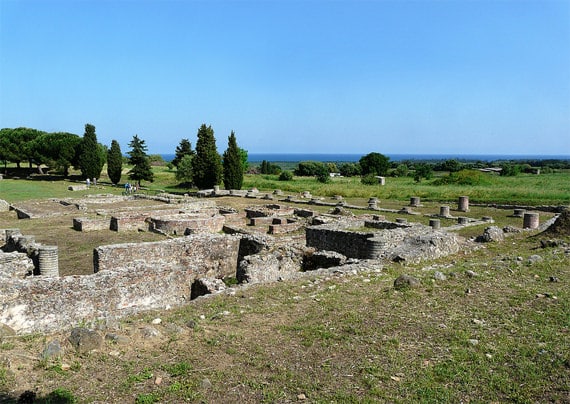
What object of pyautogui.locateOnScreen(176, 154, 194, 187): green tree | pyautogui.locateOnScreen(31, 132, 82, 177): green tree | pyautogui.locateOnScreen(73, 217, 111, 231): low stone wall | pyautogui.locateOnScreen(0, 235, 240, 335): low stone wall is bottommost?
pyautogui.locateOnScreen(73, 217, 111, 231): low stone wall

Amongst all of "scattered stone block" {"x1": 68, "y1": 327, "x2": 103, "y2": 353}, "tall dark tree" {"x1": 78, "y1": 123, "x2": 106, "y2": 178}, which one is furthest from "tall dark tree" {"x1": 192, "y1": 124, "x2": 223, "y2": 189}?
"scattered stone block" {"x1": 68, "y1": 327, "x2": 103, "y2": 353}

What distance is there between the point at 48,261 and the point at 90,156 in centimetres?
5066

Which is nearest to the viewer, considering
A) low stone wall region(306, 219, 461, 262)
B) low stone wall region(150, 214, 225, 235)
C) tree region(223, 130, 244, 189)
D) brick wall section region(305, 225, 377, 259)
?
low stone wall region(306, 219, 461, 262)

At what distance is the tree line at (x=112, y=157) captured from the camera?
48.9 metres

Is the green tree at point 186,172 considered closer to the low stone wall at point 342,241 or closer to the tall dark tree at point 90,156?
the tall dark tree at point 90,156

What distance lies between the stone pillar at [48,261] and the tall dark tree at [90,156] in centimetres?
5024

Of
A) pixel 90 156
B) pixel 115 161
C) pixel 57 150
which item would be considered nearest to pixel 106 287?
pixel 115 161

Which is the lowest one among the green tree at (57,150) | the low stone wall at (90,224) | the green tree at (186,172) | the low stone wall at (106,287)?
the low stone wall at (90,224)

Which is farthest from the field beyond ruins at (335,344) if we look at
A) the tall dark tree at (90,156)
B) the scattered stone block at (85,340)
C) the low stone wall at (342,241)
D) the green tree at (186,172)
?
the tall dark tree at (90,156)

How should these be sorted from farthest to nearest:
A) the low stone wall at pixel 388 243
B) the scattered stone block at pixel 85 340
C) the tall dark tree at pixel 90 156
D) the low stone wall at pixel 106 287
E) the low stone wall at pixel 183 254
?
the tall dark tree at pixel 90 156, the low stone wall at pixel 388 243, the low stone wall at pixel 183 254, the low stone wall at pixel 106 287, the scattered stone block at pixel 85 340

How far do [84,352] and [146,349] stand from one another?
0.75 meters

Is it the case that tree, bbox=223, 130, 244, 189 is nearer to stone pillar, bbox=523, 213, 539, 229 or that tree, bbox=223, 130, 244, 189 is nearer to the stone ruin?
the stone ruin

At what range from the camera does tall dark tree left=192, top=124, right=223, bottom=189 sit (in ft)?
161

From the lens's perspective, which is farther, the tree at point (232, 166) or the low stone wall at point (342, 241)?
the tree at point (232, 166)
